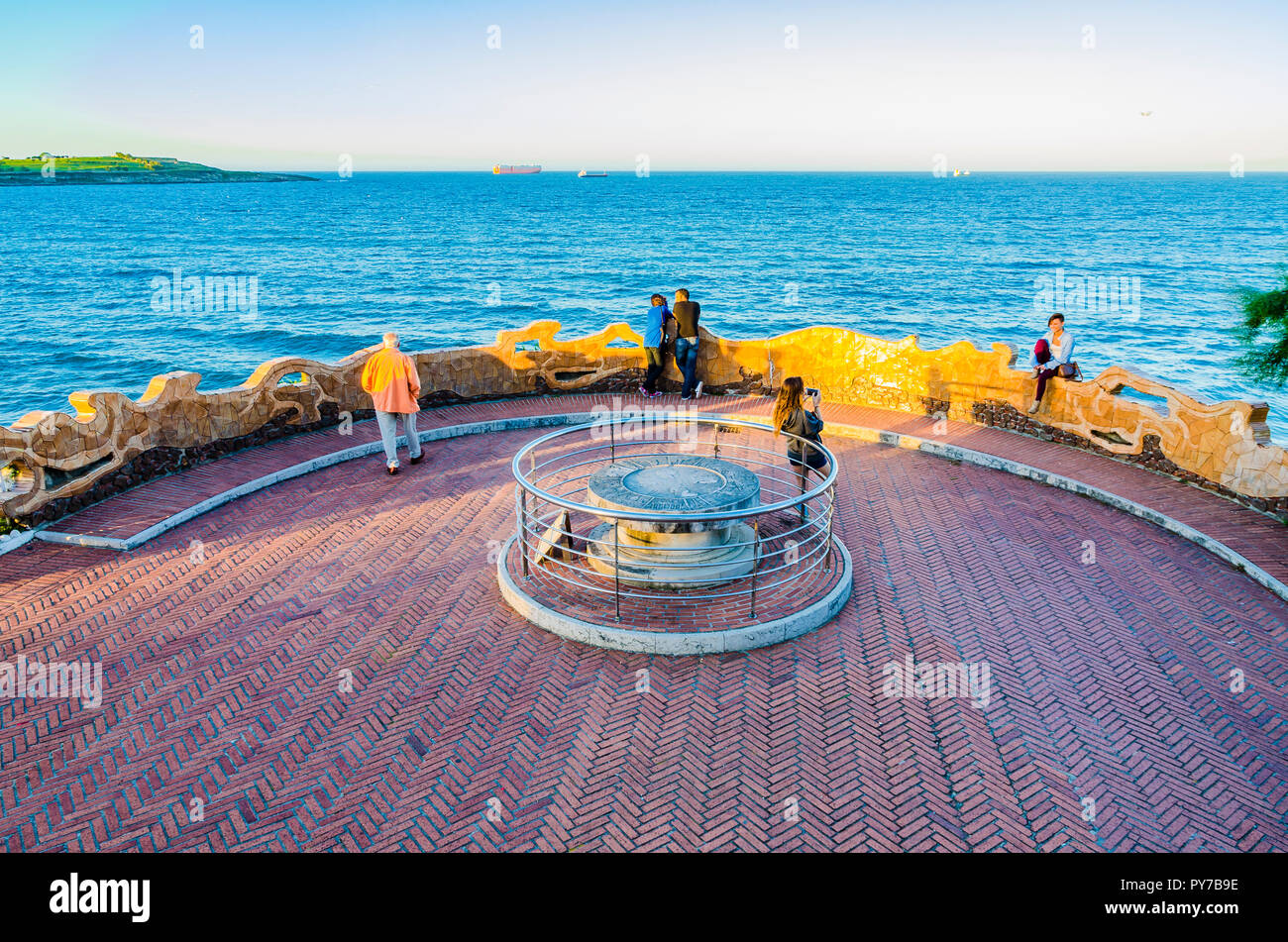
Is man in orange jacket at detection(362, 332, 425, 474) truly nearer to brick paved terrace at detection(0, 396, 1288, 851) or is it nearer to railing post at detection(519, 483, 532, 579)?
brick paved terrace at detection(0, 396, 1288, 851)

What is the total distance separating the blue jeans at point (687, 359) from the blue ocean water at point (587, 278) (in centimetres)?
874

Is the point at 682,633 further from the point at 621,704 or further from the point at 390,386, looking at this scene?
the point at 390,386

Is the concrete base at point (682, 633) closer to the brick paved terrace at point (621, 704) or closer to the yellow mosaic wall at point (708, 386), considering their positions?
the brick paved terrace at point (621, 704)

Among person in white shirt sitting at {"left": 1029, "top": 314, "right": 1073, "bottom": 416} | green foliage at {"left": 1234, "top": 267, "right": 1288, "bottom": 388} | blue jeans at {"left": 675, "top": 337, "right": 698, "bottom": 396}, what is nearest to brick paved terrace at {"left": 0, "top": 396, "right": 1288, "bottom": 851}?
green foliage at {"left": 1234, "top": 267, "right": 1288, "bottom": 388}

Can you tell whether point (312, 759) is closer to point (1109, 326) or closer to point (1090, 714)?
point (1090, 714)

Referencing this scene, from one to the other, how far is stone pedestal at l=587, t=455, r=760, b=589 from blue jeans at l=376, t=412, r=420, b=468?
4123mm

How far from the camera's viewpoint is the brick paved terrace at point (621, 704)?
18.7 feet

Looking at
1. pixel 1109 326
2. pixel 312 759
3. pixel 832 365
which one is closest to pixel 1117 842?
pixel 312 759

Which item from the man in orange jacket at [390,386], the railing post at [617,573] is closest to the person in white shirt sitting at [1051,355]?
the railing post at [617,573]

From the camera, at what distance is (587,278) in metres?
60.3

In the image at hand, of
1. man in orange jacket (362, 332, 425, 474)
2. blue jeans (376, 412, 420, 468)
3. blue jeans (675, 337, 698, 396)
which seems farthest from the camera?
blue jeans (675, 337, 698, 396)

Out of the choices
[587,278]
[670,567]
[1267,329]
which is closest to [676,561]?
[670,567]

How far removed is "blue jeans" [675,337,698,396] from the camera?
15531 millimetres

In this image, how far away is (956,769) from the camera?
6.21m
